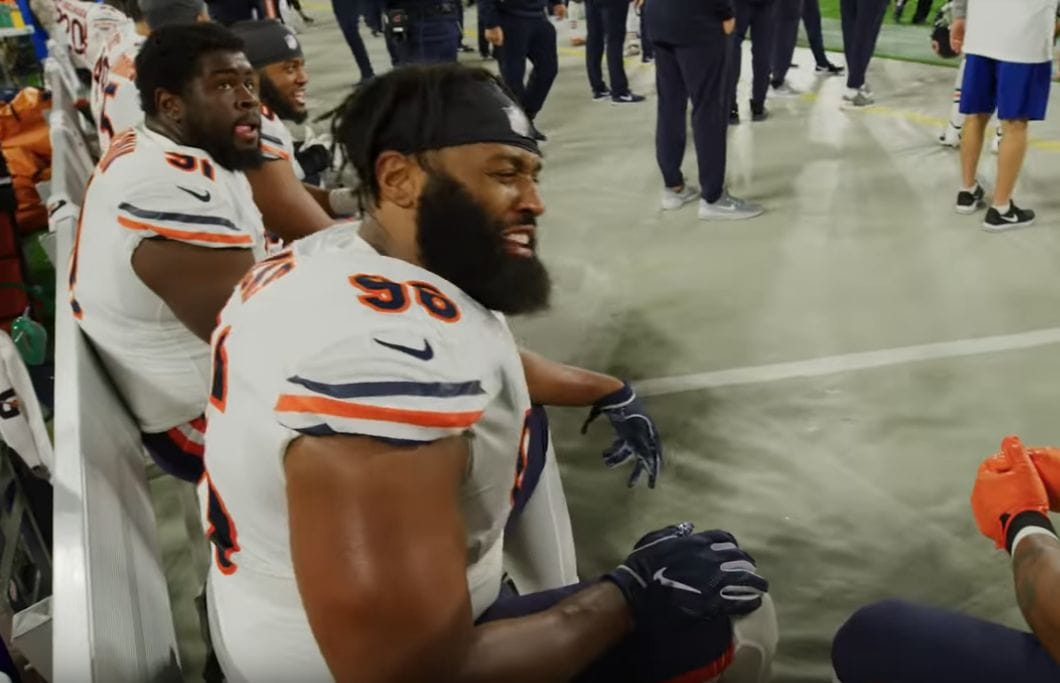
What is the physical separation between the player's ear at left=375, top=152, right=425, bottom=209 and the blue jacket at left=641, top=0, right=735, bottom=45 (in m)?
3.37

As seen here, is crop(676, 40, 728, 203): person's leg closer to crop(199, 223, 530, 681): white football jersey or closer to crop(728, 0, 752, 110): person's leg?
crop(728, 0, 752, 110): person's leg

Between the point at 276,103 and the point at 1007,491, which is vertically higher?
the point at 276,103

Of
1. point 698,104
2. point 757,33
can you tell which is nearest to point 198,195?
point 698,104

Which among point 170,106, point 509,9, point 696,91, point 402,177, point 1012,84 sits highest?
point 402,177

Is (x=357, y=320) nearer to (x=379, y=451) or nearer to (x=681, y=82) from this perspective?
(x=379, y=451)

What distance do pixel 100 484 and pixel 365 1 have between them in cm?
936

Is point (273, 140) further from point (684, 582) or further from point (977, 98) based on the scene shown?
point (977, 98)

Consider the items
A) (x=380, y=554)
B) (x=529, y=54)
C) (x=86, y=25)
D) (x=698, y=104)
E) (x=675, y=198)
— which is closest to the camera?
(x=380, y=554)

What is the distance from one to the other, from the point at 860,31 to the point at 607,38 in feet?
6.20

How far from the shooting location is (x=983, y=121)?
4191 mm

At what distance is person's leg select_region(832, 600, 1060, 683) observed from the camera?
5.08ft

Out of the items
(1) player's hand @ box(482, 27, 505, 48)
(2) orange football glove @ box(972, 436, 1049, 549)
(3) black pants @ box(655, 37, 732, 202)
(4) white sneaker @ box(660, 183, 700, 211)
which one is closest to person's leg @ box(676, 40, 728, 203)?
(3) black pants @ box(655, 37, 732, 202)

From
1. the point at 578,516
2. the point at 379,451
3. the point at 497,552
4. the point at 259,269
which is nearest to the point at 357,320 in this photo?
the point at 379,451

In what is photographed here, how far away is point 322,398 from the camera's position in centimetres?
106
